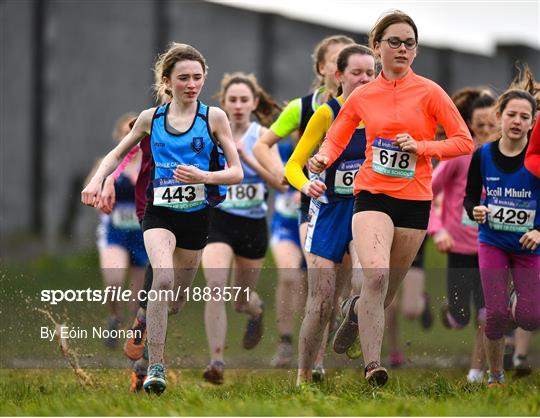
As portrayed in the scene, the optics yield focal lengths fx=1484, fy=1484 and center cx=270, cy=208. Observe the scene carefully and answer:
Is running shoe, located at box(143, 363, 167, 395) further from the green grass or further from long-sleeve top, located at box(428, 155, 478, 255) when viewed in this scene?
long-sleeve top, located at box(428, 155, 478, 255)

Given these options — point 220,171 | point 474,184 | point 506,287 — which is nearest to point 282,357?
point 506,287

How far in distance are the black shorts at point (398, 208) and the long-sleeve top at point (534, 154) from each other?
118 centimetres

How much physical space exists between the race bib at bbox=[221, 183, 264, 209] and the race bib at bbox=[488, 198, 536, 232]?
217 cm

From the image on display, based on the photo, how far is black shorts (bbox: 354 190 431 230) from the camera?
880 cm

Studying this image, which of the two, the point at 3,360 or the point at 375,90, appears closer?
the point at 375,90

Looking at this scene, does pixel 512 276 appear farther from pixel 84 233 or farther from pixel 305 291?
pixel 84 233

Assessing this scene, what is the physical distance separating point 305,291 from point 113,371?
168 cm

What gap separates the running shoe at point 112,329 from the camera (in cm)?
1000

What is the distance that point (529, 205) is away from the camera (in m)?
9.98

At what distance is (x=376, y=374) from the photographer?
859 centimetres

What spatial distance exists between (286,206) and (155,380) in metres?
4.31

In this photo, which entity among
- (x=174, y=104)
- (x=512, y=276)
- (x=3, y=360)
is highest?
(x=174, y=104)

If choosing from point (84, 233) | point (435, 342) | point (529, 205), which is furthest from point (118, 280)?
point (84, 233)

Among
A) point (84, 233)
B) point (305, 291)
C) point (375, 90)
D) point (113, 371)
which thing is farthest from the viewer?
point (84, 233)
